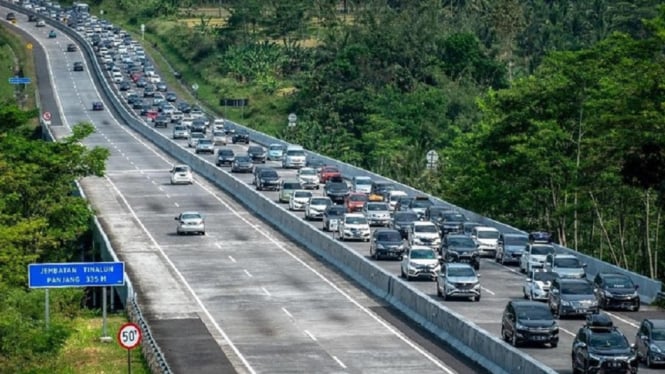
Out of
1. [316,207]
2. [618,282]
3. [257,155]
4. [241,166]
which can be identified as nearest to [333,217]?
[316,207]

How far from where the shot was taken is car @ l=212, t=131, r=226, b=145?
139750 millimetres

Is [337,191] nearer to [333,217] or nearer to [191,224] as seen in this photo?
[333,217]

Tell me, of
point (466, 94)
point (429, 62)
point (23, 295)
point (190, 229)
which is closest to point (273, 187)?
point (190, 229)

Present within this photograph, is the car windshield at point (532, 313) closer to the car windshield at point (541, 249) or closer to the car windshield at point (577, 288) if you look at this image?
the car windshield at point (577, 288)

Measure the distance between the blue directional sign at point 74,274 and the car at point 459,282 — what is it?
13.3m

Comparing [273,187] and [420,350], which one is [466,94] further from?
[420,350]

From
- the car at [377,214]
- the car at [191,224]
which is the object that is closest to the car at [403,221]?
the car at [377,214]

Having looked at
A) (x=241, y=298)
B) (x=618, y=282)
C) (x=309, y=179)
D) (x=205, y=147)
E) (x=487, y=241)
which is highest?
(x=205, y=147)

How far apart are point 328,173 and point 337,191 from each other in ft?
39.6

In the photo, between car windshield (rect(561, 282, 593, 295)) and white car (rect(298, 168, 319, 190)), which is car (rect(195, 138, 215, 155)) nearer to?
white car (rect(298, 168, 319, 190))

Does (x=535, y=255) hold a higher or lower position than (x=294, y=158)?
lower

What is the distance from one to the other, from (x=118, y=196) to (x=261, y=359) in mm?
52575

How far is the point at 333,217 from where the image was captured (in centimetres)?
8438

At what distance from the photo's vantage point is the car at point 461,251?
240 ft
